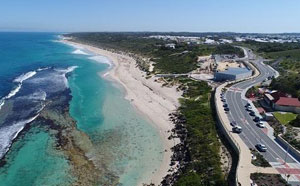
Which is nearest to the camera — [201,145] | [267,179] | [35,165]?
[267,179]

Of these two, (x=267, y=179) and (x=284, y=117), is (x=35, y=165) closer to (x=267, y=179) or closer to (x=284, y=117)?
(x=267, y=179)

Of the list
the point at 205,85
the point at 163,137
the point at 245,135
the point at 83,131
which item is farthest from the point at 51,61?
the point at 245,135

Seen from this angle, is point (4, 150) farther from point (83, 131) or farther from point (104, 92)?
point (104, 92)

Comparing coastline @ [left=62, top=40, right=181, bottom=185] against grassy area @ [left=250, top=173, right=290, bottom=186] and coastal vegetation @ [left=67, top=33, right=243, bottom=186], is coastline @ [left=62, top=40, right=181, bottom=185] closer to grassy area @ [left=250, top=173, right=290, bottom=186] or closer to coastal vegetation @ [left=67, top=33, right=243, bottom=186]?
coastal vegetation @ [left=67, top=33, right=243, bottom=186]

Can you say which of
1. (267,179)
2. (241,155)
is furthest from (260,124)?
(267,179)

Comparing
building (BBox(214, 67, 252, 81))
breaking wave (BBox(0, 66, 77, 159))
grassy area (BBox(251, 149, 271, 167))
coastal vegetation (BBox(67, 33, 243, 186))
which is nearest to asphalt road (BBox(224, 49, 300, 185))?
grassy area (BBox(251, 149, 271, 167))

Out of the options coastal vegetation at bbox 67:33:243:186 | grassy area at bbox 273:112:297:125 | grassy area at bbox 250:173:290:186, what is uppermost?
grassy area at bbox 250:173:290:186
